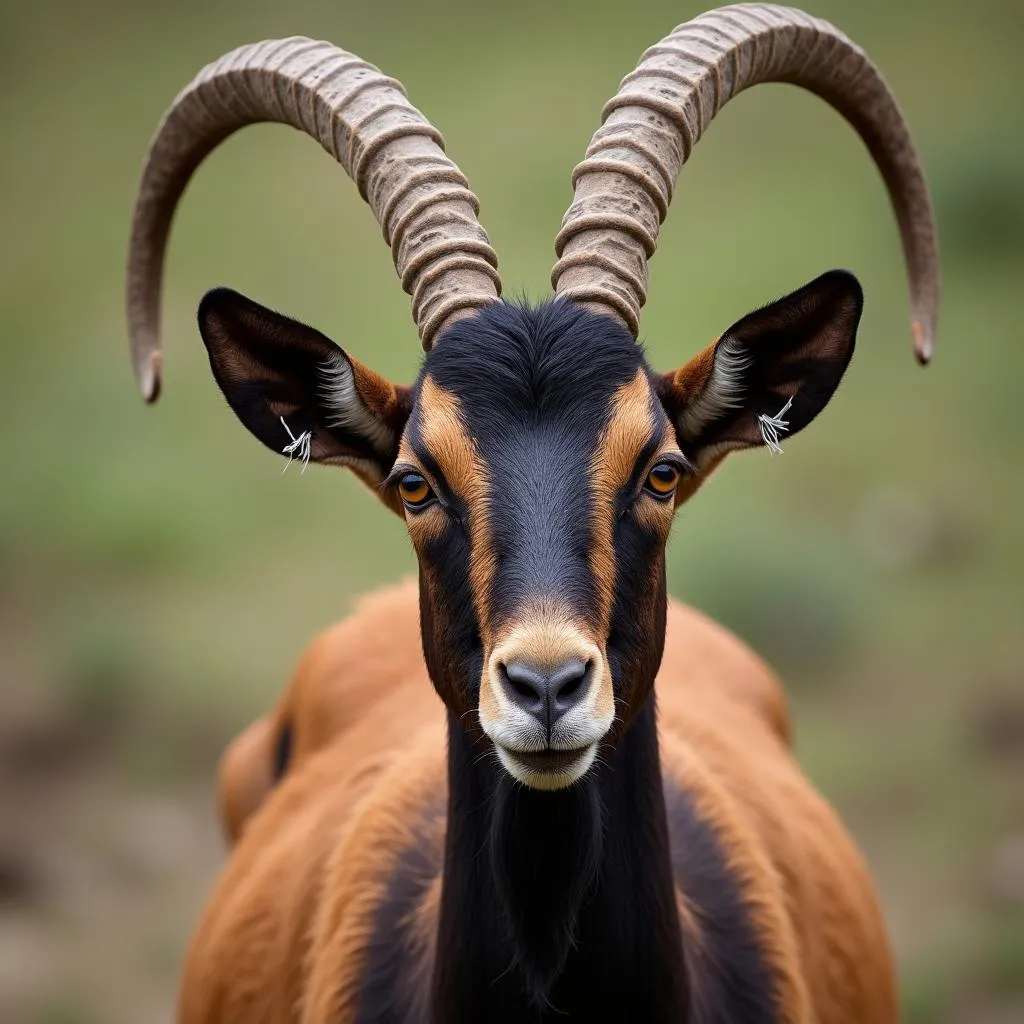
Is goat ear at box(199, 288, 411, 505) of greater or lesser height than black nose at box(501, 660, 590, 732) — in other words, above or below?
above

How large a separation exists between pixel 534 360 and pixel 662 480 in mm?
446

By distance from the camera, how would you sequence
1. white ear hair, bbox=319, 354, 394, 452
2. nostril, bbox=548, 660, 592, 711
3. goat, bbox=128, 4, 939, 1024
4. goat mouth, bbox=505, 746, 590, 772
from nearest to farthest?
nostril, bbox=548, 660, 592, 711 < goat mouth, bbox=505, 746, 590, 772 < goat, bbox=128, 4, 939, 1024 < white ear hair, bbox=319, 354, 394, 452

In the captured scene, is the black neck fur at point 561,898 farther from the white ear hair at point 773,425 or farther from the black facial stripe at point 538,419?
the white ear hair at point 773,425

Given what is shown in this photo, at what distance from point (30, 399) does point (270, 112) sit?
11.4m

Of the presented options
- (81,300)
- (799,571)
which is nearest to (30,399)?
(81,300)

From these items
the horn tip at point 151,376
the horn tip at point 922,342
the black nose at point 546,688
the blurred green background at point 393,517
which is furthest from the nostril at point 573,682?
the blurred green background at point 393,517

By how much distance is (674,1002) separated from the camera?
4227 millimetres

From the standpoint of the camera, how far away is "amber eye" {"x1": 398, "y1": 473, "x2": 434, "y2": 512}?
405cm

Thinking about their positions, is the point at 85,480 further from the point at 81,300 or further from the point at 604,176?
the point at 604,176

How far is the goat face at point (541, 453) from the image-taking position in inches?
144

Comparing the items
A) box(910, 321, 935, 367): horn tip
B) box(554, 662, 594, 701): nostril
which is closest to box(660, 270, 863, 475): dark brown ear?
box(554, 662, 594, 701): nostril

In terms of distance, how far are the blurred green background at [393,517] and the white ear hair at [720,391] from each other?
4865 millimetres

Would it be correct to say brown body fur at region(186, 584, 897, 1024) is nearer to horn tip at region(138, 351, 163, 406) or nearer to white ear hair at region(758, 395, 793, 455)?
white ear hair at region(758, 395, 793, 455)

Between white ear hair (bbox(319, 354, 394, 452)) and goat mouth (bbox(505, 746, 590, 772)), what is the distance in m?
1.09
